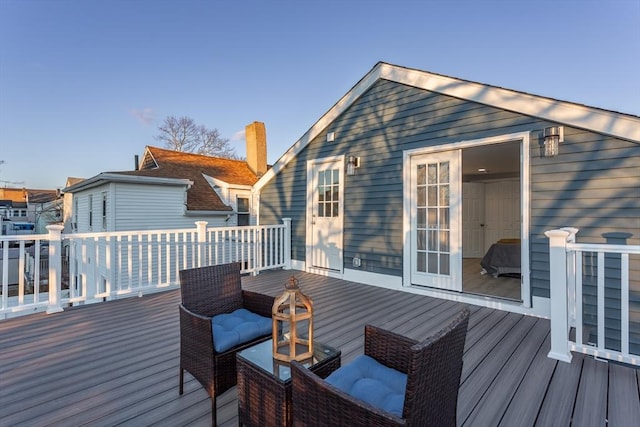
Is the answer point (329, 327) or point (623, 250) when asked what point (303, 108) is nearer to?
point (329, 327)

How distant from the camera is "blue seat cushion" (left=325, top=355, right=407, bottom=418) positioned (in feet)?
4.07

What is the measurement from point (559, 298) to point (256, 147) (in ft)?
39.0

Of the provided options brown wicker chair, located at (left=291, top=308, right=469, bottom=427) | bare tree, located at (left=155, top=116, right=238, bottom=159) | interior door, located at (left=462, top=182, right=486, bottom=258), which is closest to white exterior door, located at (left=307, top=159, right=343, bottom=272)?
brown wicker chair, located at (left=291, top=308, right=469, bottom=427)

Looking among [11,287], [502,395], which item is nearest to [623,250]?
[502,395]

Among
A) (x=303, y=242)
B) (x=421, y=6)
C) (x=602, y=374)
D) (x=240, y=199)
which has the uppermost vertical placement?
(x=421, y=6)

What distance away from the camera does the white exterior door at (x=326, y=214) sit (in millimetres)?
5691

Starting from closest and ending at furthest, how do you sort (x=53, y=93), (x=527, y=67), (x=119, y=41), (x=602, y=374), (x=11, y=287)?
(x=602, y=374) < (x=527, y=67) < (x=119, y=41) < (x=53, y=93) < (x=11, y=287)

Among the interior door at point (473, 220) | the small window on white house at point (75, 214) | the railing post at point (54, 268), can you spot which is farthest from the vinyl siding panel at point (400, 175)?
the small window on white house at point (75, 214)

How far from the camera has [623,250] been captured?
2.21 meters

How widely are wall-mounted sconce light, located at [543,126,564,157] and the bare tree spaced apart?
1929 cm

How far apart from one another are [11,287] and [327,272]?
55.4 feet

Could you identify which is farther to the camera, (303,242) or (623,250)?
(303,242)

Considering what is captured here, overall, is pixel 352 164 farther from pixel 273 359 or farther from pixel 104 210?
pixel 104 210

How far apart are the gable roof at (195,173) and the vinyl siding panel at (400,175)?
4613 mm
